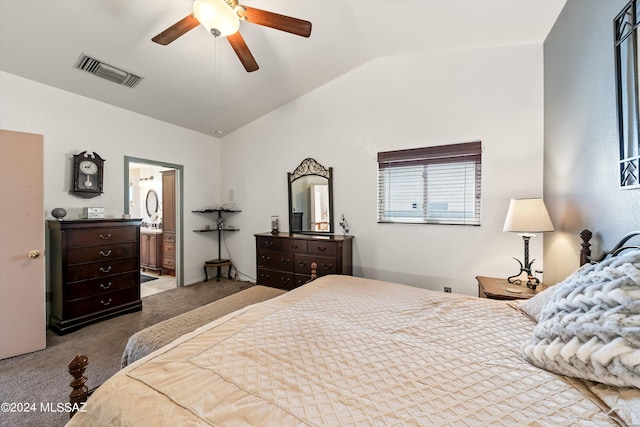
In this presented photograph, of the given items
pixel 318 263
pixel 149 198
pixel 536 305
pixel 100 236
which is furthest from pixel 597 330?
pixel 149 198

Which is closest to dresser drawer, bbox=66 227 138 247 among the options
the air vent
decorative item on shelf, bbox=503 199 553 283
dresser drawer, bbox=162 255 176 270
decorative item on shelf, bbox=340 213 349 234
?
the air vent

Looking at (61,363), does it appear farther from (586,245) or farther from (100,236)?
(586,245)

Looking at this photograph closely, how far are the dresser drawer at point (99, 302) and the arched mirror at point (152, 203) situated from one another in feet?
10.1

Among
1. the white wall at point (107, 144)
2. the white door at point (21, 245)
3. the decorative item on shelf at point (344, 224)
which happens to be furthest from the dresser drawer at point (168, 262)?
the decorative item on shelf at point (344, 224)

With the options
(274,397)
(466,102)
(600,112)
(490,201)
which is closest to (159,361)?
(274,397)

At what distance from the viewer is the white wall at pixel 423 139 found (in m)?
2.67

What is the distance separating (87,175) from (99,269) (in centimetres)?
116

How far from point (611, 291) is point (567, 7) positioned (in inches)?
92.9

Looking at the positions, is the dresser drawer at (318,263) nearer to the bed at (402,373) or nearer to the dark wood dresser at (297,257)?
the dark wood dresser at (297,257)

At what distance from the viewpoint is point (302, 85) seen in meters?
3.67

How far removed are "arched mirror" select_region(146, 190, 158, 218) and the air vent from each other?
3.37 meters

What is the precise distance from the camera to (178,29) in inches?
76.7

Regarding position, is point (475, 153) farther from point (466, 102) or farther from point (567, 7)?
point (567, 7)

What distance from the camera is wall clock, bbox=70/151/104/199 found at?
9.98 ft
